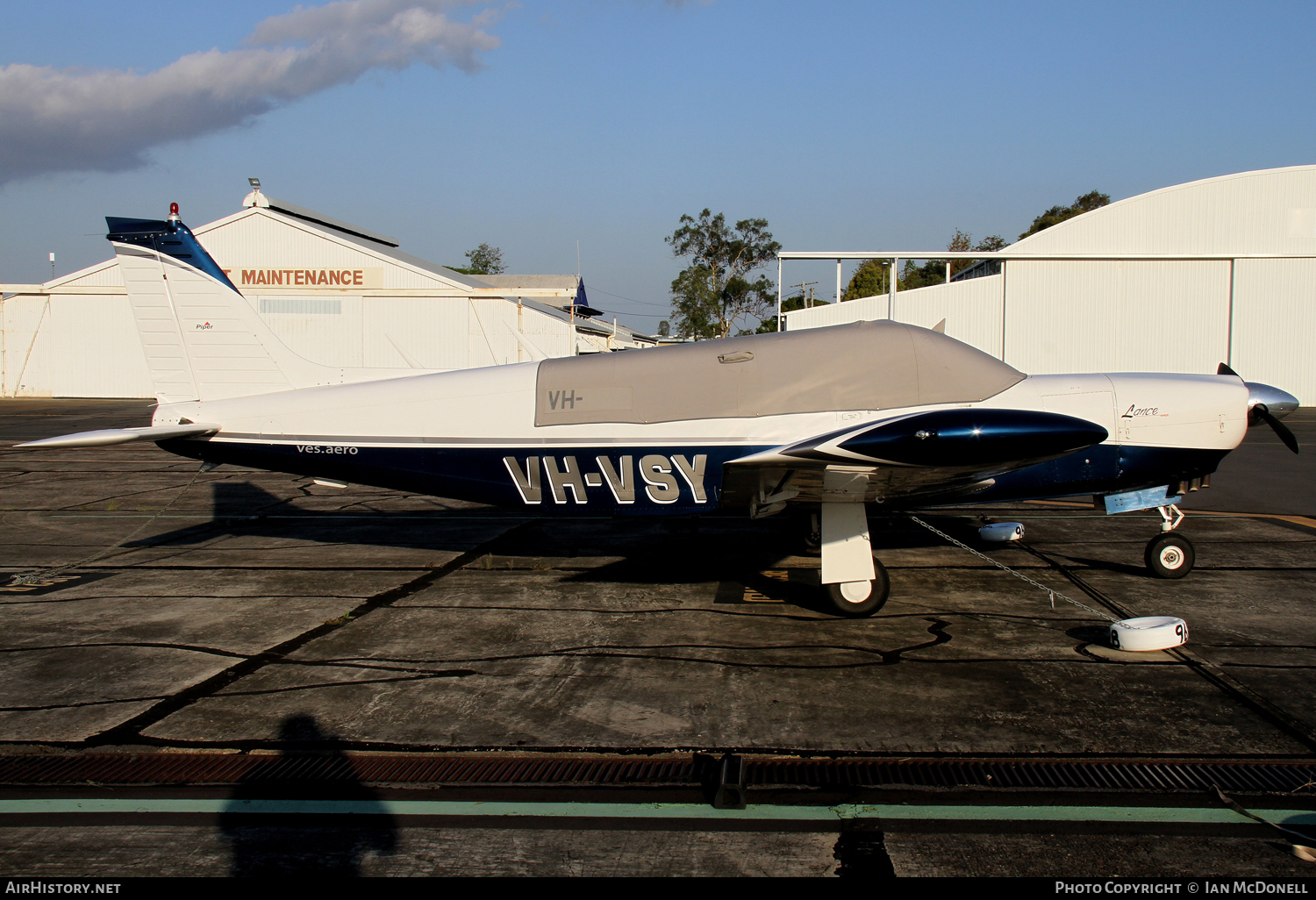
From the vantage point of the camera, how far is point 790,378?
7504mm

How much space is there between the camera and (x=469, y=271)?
335 feet

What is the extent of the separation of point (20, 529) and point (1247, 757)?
13753 mm

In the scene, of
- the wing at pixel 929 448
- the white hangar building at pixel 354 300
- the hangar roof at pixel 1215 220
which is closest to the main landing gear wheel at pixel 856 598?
→ the wing at pixel 929 448

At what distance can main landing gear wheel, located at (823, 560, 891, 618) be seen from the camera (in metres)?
7.07

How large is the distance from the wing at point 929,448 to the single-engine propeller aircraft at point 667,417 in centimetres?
11

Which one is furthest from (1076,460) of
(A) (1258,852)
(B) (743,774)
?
(B) (743,774)

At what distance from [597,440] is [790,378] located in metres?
1.89

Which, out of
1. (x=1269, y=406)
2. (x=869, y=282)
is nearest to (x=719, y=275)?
(x=869, y=282)

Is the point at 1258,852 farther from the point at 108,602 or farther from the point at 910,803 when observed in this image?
the point at 108,602

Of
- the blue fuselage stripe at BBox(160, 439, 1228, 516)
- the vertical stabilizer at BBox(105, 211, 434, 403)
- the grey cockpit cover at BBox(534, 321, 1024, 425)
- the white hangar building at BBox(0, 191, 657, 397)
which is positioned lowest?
the blue fuselage stripe at BBox(160, 439, 1228, 516)

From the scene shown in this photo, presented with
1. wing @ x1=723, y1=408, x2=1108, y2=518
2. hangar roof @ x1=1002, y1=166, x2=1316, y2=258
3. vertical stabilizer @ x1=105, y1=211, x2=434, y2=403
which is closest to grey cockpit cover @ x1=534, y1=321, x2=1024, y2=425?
wing @ x1=723, y1=408, x2=1108, y2=518

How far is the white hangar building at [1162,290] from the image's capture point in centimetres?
3288

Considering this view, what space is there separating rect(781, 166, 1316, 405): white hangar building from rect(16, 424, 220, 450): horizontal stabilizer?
26370 millimetres

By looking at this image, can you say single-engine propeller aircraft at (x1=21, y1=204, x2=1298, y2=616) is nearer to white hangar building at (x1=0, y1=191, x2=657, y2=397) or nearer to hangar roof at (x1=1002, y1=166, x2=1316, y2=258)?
white hangar building at (x1=0, y1=191, x2=657, y2=397)
